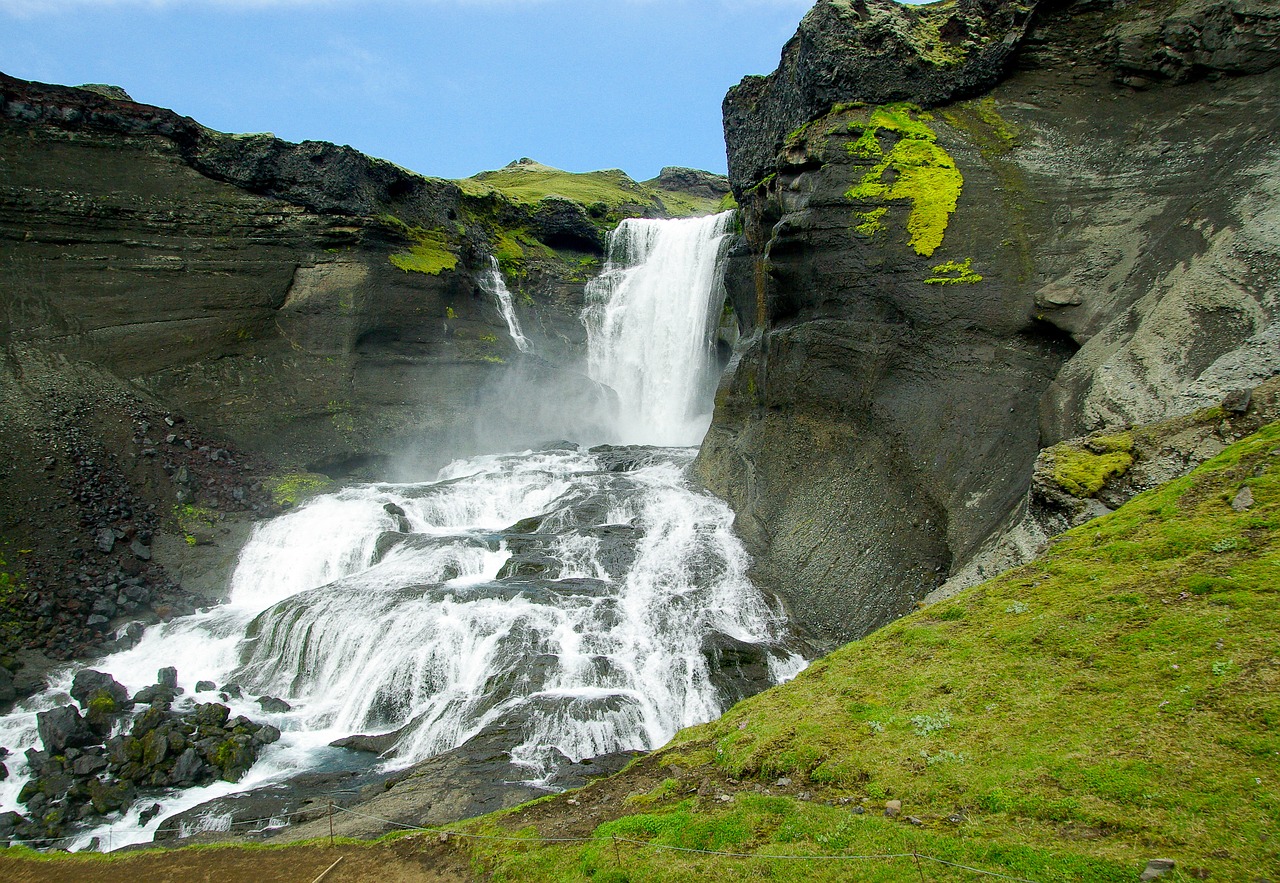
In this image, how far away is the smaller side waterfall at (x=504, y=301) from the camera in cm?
4400

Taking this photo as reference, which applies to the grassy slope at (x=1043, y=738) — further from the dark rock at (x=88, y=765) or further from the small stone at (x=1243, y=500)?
the dark rock at (x=88, y=765)

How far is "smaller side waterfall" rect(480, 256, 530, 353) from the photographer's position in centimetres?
4400

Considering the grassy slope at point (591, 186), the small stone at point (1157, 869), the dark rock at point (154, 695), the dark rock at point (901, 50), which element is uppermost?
the grassy slope at point (591, 186)

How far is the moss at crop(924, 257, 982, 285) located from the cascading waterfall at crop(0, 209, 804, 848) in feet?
32.9

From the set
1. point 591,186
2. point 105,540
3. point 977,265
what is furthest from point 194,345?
point 591,186

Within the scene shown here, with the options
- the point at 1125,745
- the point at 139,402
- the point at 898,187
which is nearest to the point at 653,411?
the point at 898,187

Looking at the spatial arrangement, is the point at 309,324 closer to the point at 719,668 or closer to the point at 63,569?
the point at 63,569

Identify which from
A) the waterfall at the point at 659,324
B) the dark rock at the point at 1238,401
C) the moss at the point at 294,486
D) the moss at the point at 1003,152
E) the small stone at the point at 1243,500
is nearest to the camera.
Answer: the small stone at the point at 1243,500

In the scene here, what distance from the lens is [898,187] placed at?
71.0 feet

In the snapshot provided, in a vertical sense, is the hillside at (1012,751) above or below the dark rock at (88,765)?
above

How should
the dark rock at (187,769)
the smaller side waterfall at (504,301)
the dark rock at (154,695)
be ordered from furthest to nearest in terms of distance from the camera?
the smaller side waterfall at (504,301) → the dark rock at (154,695) → the dark rock at (187,769)

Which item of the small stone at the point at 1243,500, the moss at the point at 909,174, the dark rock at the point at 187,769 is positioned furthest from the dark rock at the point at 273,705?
the moss at the point at 909,174

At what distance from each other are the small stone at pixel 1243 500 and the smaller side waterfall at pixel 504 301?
38241mm

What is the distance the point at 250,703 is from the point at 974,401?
66.9 ft
